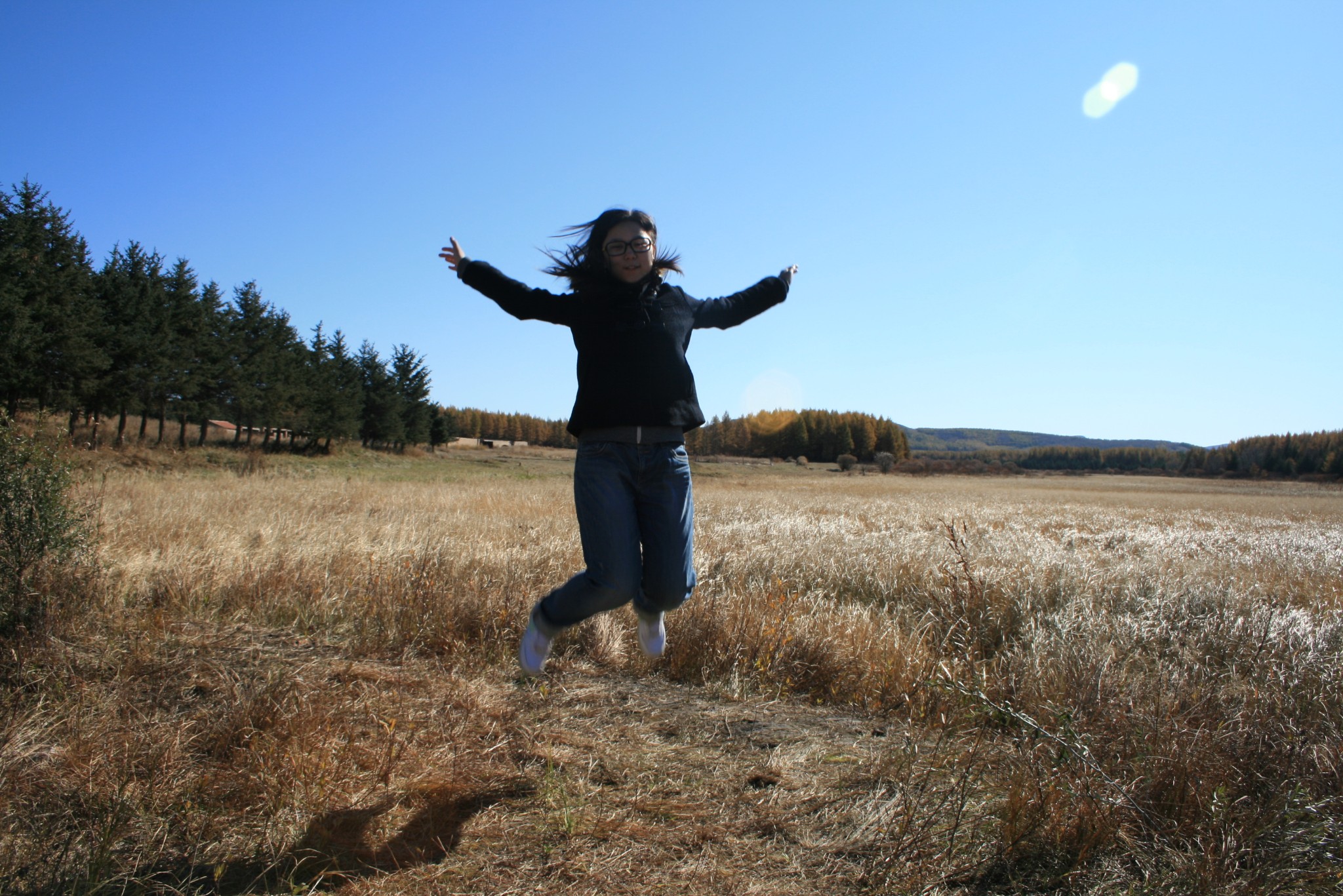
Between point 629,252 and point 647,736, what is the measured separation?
229 centimetres

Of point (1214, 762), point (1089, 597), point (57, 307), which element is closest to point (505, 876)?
point (1214, 762)

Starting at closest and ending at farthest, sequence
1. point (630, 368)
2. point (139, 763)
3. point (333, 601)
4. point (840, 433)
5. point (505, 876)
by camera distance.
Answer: point (505, 876) < point (139, 763) < point (630, 368) < point (333, 601) < point (840, 433)

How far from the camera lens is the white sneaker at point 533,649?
316 centimetres

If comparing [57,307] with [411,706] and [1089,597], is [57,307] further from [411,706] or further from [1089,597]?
[1089,597]

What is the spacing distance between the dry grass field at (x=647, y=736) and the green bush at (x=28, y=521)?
0.50 feet

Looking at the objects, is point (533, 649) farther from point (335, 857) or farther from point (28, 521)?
point (28, 521)

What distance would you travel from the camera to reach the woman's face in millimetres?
3326

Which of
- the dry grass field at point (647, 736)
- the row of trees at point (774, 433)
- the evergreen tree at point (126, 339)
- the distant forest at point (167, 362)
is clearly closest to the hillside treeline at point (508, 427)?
the row of trees at point (774, 433)

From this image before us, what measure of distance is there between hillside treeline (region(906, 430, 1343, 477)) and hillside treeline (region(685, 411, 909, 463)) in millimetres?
15073

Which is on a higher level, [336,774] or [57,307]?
[57,307]

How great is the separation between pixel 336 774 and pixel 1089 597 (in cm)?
580

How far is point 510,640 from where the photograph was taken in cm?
432

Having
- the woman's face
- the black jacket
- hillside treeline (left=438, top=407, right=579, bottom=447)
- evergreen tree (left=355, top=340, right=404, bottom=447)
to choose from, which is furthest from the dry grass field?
hillside treeline (left=438, top=407, right=579, bottom=447)

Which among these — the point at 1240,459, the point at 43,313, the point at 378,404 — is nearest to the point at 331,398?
the point at 378,404
